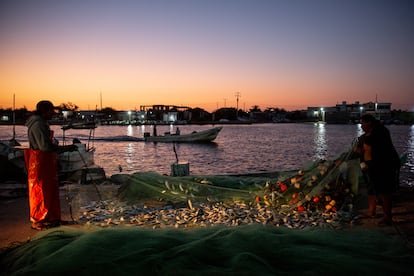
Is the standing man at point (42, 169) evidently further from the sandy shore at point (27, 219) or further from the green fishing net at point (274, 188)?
the green fishing net at point (274, 188)

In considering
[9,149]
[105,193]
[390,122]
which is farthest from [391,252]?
[390,122]

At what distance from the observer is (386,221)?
5.04 meters

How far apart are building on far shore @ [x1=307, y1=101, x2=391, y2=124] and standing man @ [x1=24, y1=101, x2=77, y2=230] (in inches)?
5441

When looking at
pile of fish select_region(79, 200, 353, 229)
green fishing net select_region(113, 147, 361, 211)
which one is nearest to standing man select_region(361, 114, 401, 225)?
pile of fish select_region(79, 200, 353, 229)

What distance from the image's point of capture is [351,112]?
143500 millimetres

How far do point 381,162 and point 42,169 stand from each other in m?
5.00

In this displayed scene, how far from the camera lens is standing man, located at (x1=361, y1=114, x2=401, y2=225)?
5023 mm

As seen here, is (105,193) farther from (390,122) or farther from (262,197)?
(390,122)

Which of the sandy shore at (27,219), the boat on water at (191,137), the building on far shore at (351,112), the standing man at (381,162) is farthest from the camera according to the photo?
the building on far shore at (351,112)

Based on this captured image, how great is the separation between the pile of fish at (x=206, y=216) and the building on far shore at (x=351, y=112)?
136m

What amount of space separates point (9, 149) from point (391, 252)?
15494 millimetres

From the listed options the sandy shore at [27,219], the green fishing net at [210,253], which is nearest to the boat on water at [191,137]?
the sandy shore at [27,219]

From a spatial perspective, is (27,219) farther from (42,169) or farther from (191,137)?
(191,137)

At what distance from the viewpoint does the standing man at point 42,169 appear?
15.5ft
